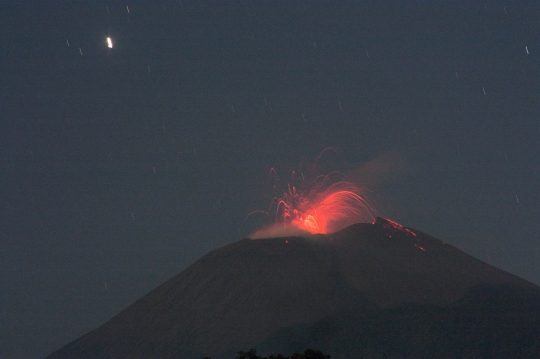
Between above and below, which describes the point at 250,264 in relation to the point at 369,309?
above

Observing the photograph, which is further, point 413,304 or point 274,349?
point 413,304

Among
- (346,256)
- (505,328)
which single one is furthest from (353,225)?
(505,328)

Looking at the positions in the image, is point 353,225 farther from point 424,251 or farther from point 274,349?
point 274,349

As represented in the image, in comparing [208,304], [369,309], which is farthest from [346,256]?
[208,304]

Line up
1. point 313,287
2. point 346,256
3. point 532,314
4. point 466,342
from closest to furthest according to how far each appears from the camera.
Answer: point 466,342 < point 532,314 < point 313,287 < point 346,256

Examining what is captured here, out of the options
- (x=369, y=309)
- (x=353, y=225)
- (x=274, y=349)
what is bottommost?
(x=274, y=349)

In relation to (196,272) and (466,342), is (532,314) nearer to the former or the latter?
(466,342)

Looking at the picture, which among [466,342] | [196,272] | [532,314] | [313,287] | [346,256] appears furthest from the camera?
[196,272]
